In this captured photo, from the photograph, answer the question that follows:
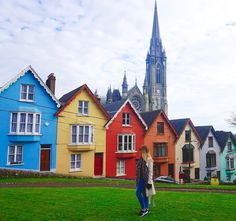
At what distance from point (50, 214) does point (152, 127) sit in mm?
30798

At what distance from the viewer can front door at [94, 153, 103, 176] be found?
110 feet

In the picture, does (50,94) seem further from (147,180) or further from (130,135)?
(147,180)

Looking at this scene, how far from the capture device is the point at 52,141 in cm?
3016

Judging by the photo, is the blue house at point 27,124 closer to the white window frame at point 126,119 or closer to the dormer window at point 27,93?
the dormer window at point 27,93

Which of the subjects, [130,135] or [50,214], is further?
[130,135]

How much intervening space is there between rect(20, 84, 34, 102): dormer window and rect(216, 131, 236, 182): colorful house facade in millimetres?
33986

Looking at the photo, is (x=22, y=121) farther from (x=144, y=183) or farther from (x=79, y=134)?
(x=144, y=183)

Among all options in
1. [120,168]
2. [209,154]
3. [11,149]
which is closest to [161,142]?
[120,168]

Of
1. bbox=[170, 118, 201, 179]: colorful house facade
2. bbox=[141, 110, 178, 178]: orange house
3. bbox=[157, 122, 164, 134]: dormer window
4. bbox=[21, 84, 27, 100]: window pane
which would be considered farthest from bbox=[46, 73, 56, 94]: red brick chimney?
bbox=[170, 118, 201, 179]: colorful house facade

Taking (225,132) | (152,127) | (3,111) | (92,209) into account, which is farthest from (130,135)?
(92,209)

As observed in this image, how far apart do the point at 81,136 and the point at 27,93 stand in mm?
7777

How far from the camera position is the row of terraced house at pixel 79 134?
27.9m

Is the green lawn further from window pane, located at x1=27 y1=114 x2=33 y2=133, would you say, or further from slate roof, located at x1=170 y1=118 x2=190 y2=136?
slate roof, located at x1=170 y1=118 x2=190 y2=136

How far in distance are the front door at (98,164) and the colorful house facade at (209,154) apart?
19119mm
